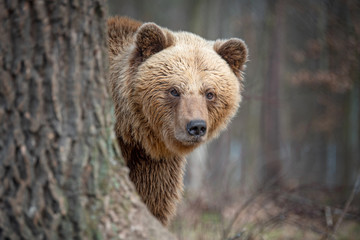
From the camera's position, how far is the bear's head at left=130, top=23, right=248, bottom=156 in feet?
12.7

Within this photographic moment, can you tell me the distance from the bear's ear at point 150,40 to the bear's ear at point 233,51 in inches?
22.6

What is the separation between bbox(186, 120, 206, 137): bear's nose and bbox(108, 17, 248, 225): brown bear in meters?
0.02

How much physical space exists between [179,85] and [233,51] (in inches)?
35.2

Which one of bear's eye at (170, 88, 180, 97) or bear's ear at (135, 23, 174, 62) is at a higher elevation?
bear's ear at (135, 23, 174, 62)

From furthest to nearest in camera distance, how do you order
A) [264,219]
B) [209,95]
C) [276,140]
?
[276,140] < [264,219] < [209,95]

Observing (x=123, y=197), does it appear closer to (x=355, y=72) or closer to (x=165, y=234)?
(x=165, y=234)

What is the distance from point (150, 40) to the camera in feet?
13.6

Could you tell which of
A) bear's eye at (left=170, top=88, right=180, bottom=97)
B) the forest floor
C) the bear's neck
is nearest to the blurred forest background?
the forest floor

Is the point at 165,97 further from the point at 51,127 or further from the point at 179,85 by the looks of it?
the point at 51,127

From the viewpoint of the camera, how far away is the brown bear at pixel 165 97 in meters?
3.95

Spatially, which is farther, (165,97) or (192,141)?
(165,97)

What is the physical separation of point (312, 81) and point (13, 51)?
11177mm

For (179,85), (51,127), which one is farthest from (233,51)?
(51,127)

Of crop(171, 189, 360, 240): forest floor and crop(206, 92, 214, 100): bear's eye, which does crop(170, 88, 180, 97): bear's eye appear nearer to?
crop(206, 92, 214, 100): bear's eye
